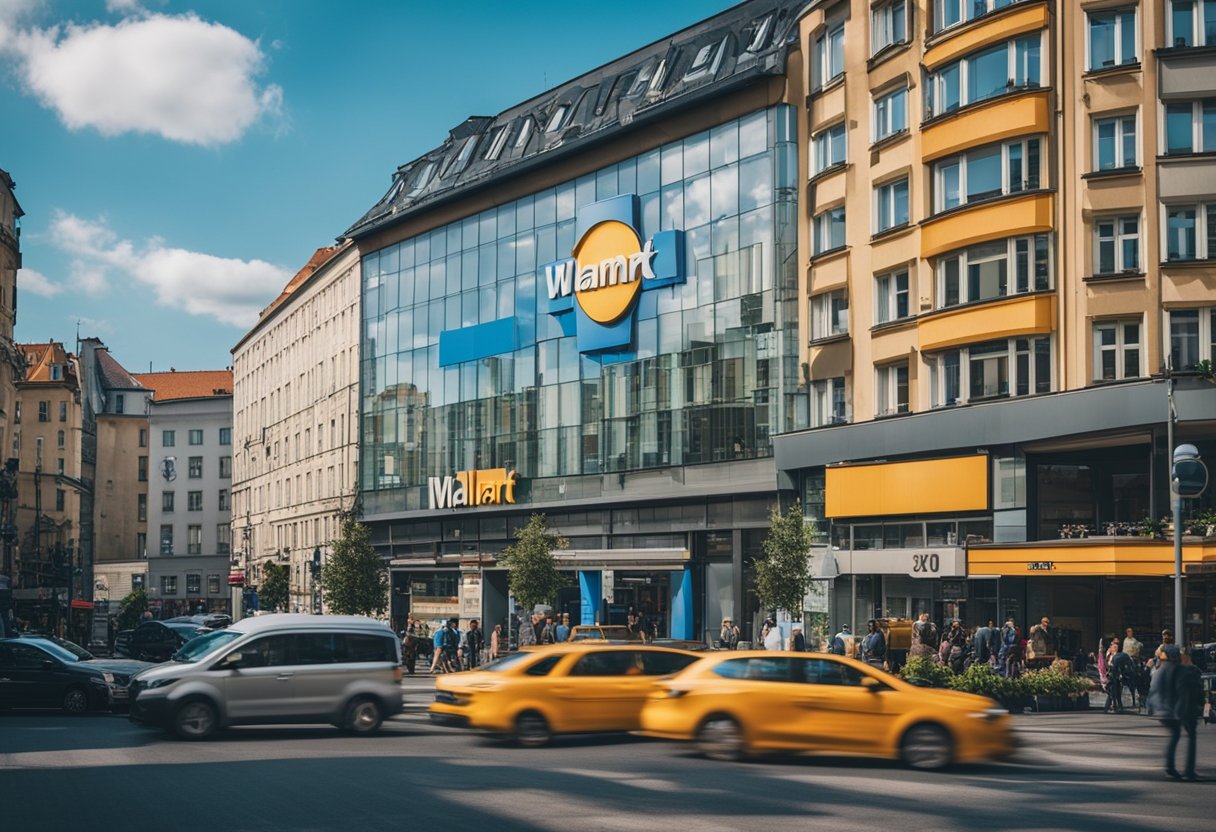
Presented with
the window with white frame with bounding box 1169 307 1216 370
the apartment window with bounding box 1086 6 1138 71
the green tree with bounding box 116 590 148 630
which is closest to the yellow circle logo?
the apartment window with bounding box 1086 6 1138 71

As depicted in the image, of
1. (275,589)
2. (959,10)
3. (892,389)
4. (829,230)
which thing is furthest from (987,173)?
(275,589)

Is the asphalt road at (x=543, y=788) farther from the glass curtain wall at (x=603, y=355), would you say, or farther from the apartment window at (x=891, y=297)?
the glass curtain wall at (x=603, y=355)

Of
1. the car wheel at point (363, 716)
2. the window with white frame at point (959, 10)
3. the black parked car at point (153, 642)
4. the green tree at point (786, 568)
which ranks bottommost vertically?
the black parked car at point (153, 642)

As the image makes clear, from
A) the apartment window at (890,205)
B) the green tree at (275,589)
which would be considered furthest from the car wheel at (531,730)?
the green tree at (275,589)

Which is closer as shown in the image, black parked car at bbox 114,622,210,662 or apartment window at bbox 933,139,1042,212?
apartment window at bbox 933,139,1042,212

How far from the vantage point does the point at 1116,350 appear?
116 ft

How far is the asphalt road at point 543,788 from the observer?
46.3 feet

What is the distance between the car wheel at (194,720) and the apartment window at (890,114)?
87.8ft

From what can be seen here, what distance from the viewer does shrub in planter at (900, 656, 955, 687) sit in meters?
28.0

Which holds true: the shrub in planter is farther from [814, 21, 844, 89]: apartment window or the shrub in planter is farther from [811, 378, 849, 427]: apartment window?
[814, 21, 844, 89]: apartment window

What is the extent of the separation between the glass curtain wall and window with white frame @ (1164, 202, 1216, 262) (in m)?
13.8

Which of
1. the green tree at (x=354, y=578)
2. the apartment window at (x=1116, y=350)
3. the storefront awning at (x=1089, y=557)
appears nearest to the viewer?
the storefront awning at (x=1089, y=557)

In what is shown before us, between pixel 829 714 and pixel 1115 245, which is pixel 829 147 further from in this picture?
pixel 829 714

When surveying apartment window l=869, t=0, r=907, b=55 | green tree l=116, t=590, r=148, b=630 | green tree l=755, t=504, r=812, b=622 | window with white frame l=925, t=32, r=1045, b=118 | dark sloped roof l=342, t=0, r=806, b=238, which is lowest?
green tree l=116, t=590, r=148, b=630
